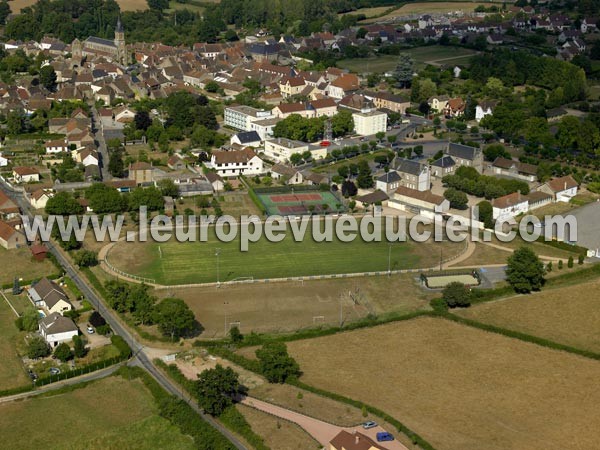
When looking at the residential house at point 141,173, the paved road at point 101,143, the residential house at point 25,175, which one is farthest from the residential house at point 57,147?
the residential house at point 141,173

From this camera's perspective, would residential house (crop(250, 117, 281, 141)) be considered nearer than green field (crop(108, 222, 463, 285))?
No

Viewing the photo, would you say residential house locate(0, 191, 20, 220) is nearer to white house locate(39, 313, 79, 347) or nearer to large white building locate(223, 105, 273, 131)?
white house locate(39, 313, 79, 347)

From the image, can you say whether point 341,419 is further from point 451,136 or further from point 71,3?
point 71,3

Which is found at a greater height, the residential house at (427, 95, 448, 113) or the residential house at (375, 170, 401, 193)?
the residential house at (427, 95, 448, 113)

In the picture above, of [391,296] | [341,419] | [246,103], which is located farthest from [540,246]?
[246,103]

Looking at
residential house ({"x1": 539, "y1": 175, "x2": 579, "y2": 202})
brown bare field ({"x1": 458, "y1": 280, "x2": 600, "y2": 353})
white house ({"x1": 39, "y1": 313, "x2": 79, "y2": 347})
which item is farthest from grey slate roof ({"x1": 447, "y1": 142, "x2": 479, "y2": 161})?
white house ({"x1": 39, "y1": 313, "x2": 79, "y2": 347})

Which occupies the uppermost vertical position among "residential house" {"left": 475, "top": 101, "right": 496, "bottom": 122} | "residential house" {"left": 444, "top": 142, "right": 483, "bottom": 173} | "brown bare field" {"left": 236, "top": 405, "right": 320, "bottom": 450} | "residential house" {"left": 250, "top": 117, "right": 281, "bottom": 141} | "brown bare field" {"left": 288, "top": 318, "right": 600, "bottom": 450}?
"residential house" {"left": 475, "top": 101, "right": 496, "bottom": 122}

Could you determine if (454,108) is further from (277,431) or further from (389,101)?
(277,431)
